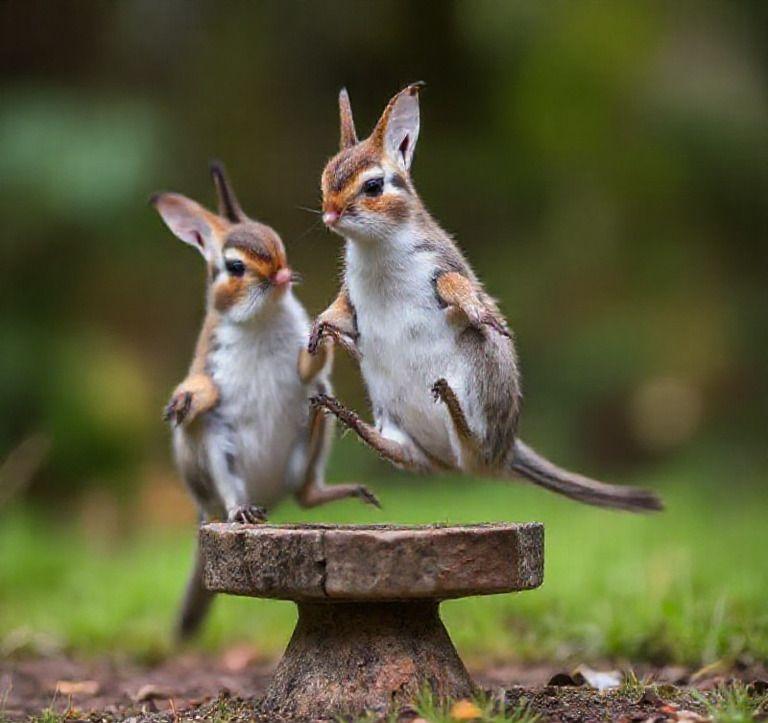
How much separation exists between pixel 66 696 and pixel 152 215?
720 centimetres

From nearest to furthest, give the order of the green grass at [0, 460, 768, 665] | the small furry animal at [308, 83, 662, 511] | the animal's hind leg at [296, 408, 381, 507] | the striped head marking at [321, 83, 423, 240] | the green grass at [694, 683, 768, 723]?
the green grass at [694, 683, 768, 723]
the striped head marking at [321, 83, 423, 240]
the small furry animal at [308, 83, 662, 511]
the animal's hind leg at [296, 408, 381, 507]
the green grass at [0, 460, 768, 665]

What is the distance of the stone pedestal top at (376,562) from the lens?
427 centimetres

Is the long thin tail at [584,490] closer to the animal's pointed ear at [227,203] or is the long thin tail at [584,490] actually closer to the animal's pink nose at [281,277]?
the animal's pink nose at [281,277]

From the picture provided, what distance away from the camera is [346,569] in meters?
4.28

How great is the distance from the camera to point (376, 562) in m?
4.26

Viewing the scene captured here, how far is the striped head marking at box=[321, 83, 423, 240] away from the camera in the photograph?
4.64 meters

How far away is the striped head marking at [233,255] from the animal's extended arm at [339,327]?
15.2 inches

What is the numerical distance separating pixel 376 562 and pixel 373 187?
4.22ft

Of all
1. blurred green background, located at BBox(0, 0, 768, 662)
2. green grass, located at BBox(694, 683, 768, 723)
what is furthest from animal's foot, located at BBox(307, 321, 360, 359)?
blurred green background, located at BBox(0, 0, 768, 662)

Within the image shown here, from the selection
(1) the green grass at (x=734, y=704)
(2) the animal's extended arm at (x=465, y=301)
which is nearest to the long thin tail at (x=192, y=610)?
(2) the animal's extended arm at (x=465, y=301)

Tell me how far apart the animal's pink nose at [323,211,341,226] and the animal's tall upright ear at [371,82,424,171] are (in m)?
0.36

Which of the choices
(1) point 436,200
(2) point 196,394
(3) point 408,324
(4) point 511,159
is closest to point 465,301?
(3) point 408,324

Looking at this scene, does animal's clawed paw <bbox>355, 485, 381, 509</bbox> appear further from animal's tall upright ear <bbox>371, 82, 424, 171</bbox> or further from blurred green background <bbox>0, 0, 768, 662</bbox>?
blurred green background <bbox>0, 0, 768, 662</bbox>

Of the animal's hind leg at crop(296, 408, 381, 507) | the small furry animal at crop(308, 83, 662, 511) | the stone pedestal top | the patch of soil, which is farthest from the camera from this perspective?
the animal's hind leg at crop(296, 408, 381, 507)
